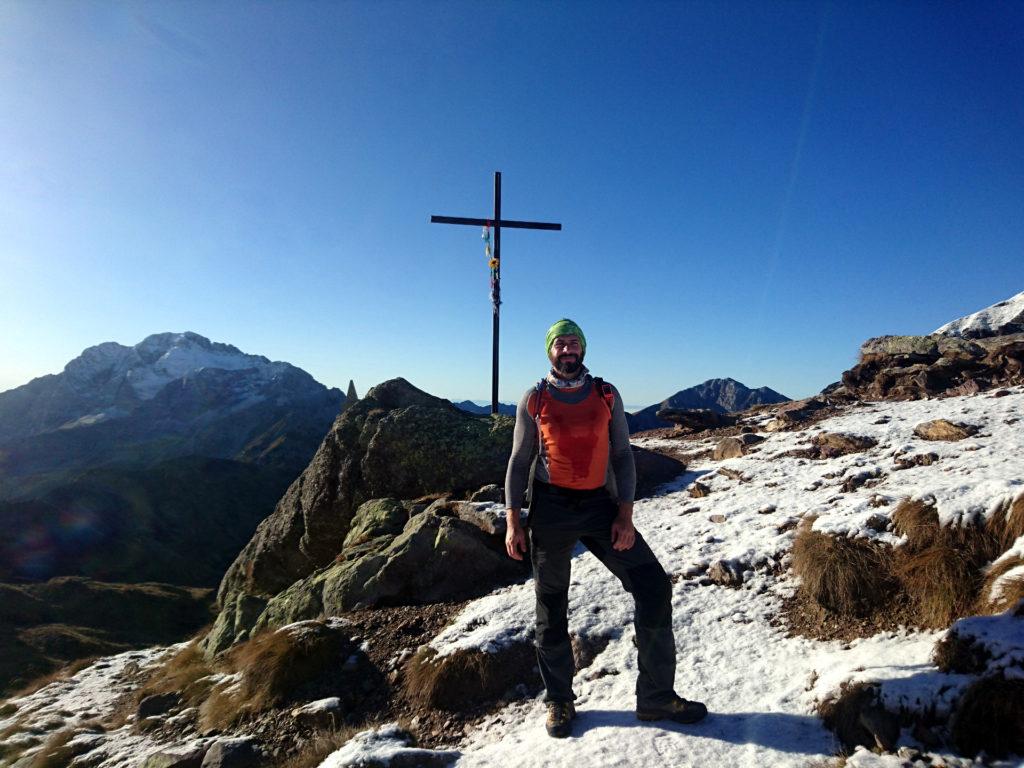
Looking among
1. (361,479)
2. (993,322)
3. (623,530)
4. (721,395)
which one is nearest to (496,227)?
(361,479)

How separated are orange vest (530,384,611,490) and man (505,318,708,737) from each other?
0.03ft

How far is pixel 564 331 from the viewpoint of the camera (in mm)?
5371

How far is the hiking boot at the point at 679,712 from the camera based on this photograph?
470cm

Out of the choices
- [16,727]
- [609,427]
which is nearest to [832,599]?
[609,427]

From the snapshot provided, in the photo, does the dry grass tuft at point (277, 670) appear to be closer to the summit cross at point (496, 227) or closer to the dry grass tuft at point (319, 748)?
the dry grass tuft at point (319, 748)

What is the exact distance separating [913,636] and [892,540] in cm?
146

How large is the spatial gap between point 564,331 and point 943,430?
973cm

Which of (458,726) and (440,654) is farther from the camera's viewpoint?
(440,654)

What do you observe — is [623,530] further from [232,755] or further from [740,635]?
[232,755]

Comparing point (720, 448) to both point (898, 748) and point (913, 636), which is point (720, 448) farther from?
point (898, 748)

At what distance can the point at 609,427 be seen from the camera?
537 cm

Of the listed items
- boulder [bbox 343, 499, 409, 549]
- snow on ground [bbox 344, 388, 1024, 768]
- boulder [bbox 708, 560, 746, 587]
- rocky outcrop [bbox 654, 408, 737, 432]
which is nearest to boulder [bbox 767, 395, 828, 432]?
rocky outcrop [bbox 654, 408, 737, 432]

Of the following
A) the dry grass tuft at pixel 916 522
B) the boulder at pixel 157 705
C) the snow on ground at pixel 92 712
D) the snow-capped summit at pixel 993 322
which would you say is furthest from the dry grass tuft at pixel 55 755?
the snow-capped summit at pixel 993 322

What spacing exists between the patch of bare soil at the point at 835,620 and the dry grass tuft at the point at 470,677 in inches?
127
